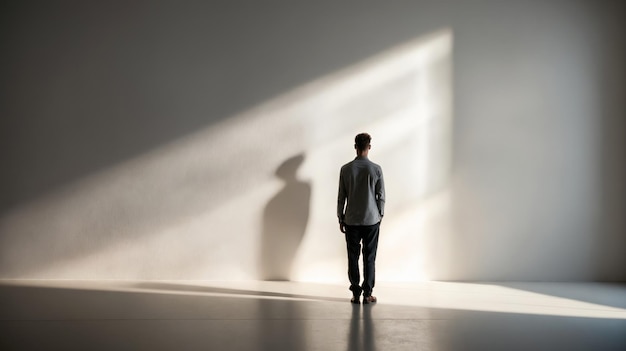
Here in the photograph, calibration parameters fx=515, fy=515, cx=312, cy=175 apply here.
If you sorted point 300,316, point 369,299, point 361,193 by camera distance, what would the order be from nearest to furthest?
1. point 300,316
2. point 369,299
3. point 361,193

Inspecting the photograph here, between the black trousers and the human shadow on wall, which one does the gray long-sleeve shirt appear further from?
the human shadow on wall

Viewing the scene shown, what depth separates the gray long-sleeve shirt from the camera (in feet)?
13.6

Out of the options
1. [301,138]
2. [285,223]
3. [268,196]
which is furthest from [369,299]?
[301,138]

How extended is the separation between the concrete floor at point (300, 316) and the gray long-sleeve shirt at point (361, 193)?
678mm

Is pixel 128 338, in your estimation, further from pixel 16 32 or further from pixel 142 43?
pixel 16 32

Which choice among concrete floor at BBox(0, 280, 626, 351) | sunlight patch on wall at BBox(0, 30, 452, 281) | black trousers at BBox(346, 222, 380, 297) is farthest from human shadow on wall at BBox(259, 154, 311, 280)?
black trousers at BBox(346, 222, 380, 297)

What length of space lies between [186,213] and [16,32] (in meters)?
2.53

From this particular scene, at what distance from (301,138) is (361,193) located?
1301 millimetres

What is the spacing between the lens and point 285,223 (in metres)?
5.24

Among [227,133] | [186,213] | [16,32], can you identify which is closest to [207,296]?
[186,213]

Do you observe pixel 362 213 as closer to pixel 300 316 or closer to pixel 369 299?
pixel 369 299

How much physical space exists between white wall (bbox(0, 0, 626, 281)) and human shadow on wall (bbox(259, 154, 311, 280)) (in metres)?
0.02

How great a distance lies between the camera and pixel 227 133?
5277 millimetres

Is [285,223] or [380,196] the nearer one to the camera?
[380,196]
